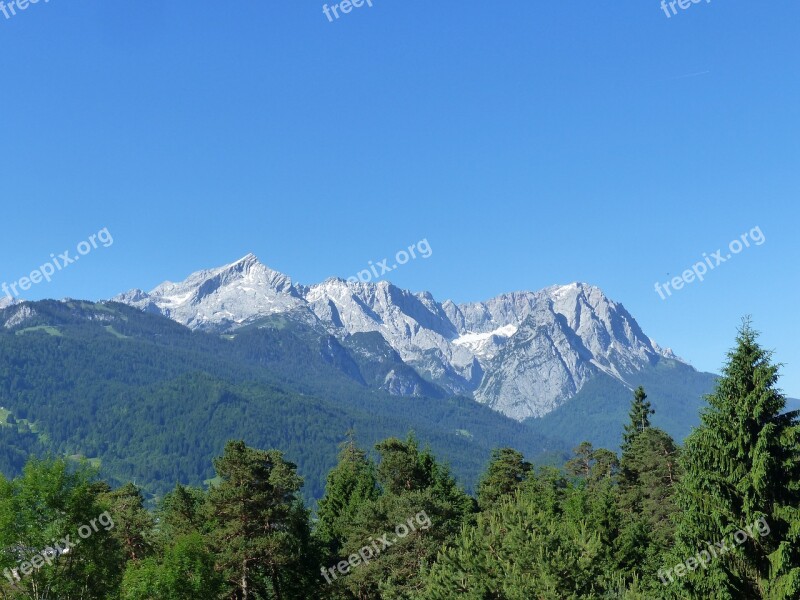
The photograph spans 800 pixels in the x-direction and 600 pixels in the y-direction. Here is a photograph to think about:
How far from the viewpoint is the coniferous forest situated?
25828 mm

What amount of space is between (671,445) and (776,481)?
60.4 meters

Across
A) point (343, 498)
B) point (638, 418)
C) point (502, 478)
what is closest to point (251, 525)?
point (502, 478)

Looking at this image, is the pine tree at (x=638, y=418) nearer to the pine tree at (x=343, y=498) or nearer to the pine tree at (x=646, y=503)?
the pine tree at (x=646, y=503)

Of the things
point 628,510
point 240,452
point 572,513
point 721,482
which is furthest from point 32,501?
point 628,510

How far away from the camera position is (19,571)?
35750 mm

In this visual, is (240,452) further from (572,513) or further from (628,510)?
(628,510)

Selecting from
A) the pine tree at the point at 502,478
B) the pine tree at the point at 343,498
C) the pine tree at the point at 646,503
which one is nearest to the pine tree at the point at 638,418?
the pine tree at the point at 646,503

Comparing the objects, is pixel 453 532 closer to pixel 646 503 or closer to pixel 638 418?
pixel 646 503

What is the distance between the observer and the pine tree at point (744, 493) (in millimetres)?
25328

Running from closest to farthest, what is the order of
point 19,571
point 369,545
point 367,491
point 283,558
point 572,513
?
point 19,571, point 283,558, point 369,545, point 572,513, point 367,491

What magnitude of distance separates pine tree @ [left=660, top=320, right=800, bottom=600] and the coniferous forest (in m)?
0.05

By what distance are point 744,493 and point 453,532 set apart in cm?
3885

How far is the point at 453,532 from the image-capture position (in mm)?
61688

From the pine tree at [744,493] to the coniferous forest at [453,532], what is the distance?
55 millimetres
